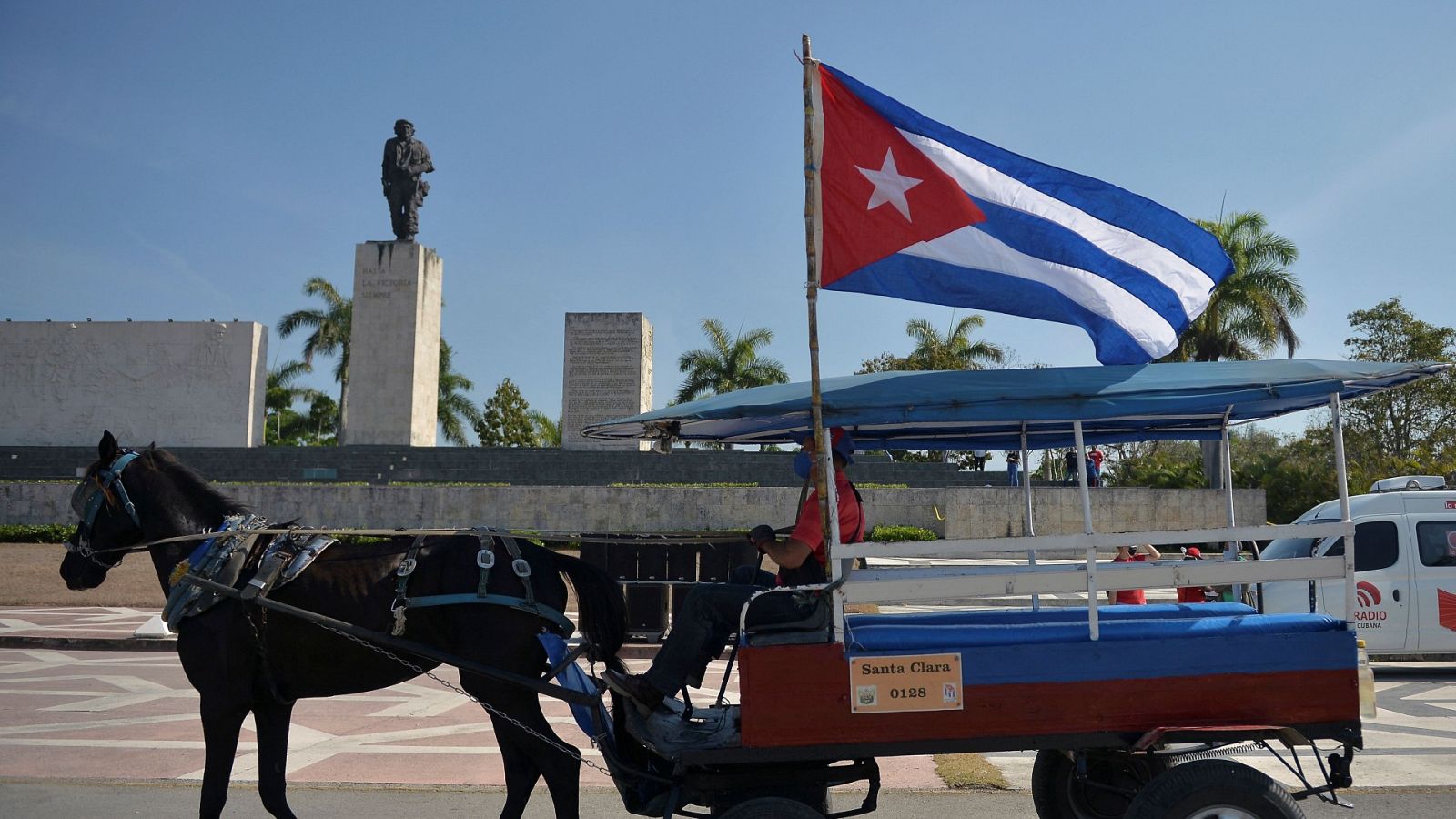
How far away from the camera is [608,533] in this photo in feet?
18.3

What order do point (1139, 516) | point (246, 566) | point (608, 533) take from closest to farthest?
point (246, 566) → point (608, 533) → point (1139, 516)

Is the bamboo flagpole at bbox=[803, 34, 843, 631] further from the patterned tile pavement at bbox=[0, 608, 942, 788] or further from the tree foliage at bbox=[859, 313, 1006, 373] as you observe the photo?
the tree foliage at bbox=[859, 313, 1006, 373]

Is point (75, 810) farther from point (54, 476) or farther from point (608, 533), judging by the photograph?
point (54, 476)

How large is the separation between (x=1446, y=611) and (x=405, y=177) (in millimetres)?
27657

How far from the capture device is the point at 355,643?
4.96 metres

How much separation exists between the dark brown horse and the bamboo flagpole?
4.55ft

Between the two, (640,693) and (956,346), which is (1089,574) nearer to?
(640,693)

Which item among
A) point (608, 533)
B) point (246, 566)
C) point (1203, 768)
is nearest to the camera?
point (1203, 768)

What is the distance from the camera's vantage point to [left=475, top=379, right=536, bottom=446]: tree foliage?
45469mm

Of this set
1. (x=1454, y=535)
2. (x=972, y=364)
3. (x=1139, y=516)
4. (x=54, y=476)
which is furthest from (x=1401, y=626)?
(x=54, y=476)

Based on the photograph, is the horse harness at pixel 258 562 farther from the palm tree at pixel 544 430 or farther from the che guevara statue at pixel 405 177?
the palm tree at pixel 544 430

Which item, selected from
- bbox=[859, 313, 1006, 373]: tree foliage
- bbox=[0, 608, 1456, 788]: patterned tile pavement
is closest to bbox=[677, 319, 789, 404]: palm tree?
bbox=[859, 313, 1006, 373]: tree foliage

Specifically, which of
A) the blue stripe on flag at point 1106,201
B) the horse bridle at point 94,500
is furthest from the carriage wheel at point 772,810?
the horse bridle at point 94,500

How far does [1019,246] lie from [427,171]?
94.1ft
